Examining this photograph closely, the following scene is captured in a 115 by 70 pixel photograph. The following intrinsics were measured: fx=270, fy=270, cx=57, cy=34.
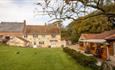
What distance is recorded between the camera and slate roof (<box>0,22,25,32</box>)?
112 meters

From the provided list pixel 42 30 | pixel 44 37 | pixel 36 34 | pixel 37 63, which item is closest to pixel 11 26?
pixel 36 34

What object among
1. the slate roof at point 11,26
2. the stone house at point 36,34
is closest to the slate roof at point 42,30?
the stone house at point 36,34

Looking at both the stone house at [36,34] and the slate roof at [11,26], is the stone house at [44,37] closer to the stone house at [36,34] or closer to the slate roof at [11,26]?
the stone house at [36,34]

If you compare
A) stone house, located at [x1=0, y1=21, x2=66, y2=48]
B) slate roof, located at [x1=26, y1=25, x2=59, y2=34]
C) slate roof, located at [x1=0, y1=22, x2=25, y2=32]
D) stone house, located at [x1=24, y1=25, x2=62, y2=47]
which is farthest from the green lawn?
slate roof, located at [x1=0, y1=22, x2=25, y2=32]

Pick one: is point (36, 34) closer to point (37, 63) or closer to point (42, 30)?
point (42, 30)

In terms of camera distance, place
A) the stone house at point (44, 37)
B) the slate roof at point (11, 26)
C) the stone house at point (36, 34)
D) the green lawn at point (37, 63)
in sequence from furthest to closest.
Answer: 1. the slate roof at point (11, 26)
2. the stone house at point (44, 37)
3. the stone house at point (36, 34)
4. the green lawn at point (37, 63)

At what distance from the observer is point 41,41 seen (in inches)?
4422

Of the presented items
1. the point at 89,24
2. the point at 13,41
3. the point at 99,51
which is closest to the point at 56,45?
the point at 13,41

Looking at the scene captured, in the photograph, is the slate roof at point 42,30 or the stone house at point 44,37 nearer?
the stone house at point 44,37

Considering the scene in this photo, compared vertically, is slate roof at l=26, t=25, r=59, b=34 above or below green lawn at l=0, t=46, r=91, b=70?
below

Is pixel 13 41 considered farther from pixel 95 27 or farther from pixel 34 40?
pixel 95 27

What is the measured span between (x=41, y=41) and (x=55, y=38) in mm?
6052

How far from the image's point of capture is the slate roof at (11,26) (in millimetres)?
111625

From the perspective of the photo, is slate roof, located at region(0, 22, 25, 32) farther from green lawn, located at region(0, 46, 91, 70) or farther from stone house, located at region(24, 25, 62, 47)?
green lawn, located at region(0, 46, 91, 70)
